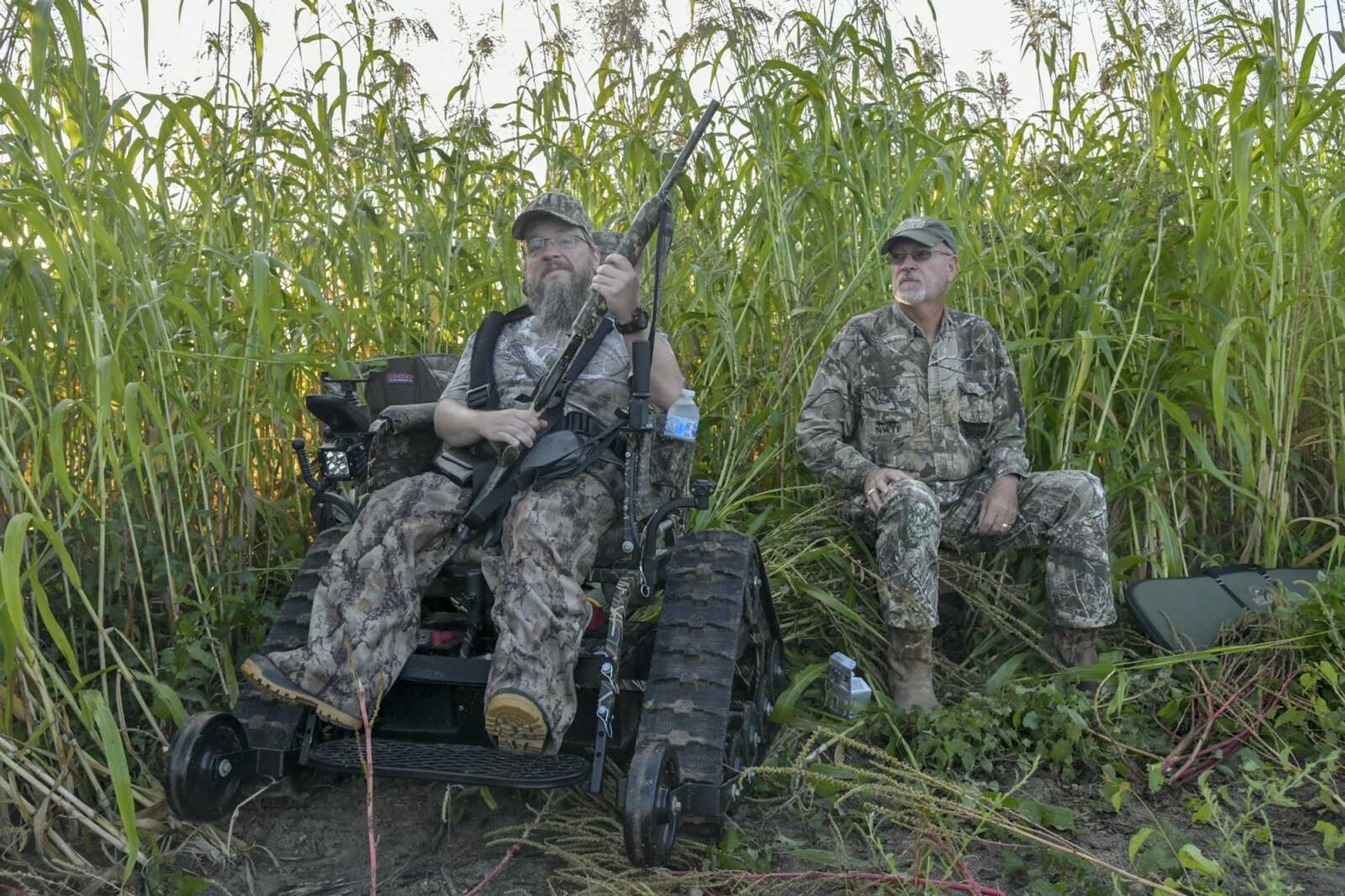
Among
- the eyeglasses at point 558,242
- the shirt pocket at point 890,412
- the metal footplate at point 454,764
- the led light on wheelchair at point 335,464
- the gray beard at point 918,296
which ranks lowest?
the metal footplate at point 454,764

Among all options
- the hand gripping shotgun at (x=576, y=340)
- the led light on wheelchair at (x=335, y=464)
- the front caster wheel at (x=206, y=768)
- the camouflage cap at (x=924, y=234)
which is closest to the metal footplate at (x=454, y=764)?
the front caster wheel at (x=206, y=768)

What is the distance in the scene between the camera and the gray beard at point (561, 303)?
10.7ft

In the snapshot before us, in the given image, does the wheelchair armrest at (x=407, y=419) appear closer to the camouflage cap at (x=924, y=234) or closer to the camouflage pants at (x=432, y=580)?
the camouflage pants at (x=432, y=580)

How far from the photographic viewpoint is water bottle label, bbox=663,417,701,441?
282 centimetres

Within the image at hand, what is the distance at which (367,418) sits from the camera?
3.12 metres

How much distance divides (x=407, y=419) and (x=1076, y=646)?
214 cm

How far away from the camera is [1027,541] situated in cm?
354

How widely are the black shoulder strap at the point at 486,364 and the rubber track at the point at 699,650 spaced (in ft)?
2.35

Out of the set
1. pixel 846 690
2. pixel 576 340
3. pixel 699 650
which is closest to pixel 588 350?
pixel 576 340

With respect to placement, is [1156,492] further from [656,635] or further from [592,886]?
[592,886]

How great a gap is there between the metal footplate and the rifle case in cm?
188

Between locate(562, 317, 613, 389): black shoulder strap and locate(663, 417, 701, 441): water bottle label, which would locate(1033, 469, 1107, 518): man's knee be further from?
locate(562, 317, 613, 389): black shoulder strap

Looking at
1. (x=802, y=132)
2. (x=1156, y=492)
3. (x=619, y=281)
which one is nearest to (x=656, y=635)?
(x=619, y=281)

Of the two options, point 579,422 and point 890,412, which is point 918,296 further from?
point 579,422
